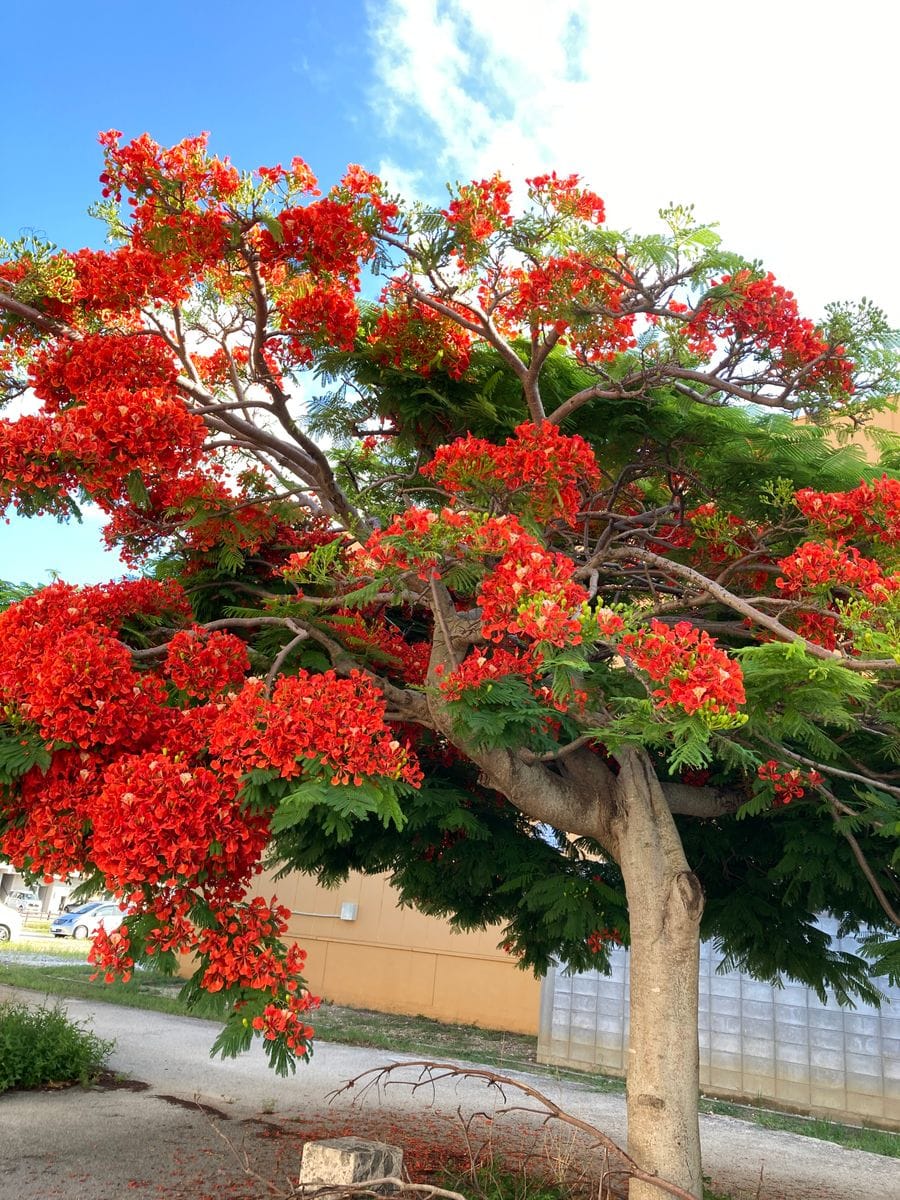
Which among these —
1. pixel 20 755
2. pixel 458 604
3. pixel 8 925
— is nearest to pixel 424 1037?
pixel 458 604

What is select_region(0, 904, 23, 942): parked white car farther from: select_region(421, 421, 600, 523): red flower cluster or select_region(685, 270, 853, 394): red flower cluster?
select_region(685, 270, 853, 394): red flower cluster

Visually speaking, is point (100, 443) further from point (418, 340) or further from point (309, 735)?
point (418, 340)

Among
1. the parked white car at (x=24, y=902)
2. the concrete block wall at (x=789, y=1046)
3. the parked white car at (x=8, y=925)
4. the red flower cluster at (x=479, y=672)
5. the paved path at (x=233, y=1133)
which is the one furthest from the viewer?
the parked white car at (x=24, y=902)

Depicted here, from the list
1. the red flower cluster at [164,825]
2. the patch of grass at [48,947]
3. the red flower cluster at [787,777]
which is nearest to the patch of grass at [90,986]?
the patch of grass at [48,947]

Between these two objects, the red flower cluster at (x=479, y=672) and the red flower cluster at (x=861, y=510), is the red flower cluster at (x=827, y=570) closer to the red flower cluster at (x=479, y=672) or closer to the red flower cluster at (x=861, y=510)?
the red flower cluster at (x=861, y=510)

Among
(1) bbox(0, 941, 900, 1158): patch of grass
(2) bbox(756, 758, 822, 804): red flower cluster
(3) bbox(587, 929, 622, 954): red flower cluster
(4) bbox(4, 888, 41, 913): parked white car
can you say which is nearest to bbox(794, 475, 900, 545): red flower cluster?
(2) bbox(756, 758, 822, 804): red flower cluster

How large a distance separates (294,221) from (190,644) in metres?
2.29

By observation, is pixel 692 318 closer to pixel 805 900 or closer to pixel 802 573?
pixel 802 573

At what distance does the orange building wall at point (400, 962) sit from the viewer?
12.8m

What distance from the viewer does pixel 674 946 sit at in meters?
4.50

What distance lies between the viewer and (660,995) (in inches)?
175

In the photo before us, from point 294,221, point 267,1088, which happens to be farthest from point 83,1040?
point 294,221

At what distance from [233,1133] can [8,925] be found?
21994 millimetres

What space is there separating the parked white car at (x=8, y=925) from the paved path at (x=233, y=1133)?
17.3 meters
